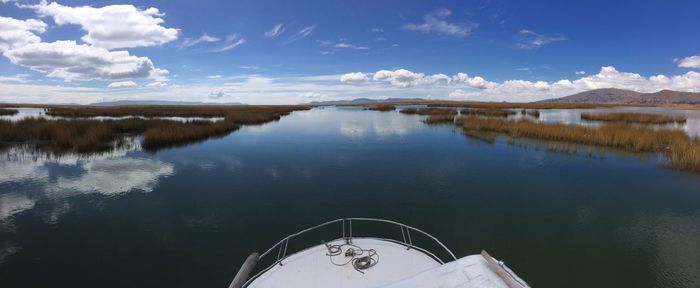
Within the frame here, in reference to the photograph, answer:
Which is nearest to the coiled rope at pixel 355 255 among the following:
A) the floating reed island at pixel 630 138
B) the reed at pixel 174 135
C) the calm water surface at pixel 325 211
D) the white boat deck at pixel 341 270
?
the white boat deck at pixel 341 270

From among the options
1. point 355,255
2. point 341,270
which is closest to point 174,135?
point 355,255

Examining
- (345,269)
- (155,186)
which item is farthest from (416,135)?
(345,269)

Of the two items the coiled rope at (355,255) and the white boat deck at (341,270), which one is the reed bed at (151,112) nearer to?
the coiled rope at (355,255)

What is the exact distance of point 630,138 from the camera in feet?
74.0

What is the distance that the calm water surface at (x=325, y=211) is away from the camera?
7.65m

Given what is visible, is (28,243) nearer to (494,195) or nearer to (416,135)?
(494,195)

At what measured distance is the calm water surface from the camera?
7648mm

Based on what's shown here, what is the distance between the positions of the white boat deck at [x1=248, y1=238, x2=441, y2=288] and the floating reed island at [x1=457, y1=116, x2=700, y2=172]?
770 inches

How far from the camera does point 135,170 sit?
55.6 feet

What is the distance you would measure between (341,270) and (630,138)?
2691 centimetres

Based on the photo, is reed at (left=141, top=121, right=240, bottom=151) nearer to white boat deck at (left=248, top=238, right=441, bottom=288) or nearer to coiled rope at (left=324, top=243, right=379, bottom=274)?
white boat deck at (left=248, top=238, right=441, bottom=288)

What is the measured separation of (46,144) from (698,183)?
131 feet

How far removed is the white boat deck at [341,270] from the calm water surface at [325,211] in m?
2.21

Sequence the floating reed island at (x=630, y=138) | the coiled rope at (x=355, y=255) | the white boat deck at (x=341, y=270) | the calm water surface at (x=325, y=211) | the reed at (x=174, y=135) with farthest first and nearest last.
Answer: the reed at (x=174, y=135)
the floating reed island at (x=630, y=138)
the calm water surface at (x=325, y=211)
the coiled rope at (x=355, y=255)
the white boat deck at (x=341, y=270)
